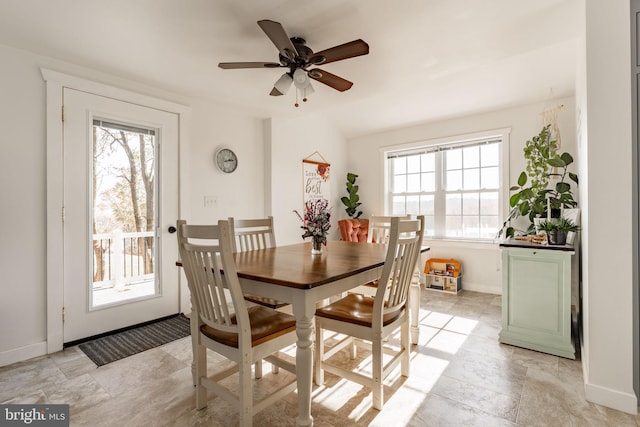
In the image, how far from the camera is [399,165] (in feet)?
16.9

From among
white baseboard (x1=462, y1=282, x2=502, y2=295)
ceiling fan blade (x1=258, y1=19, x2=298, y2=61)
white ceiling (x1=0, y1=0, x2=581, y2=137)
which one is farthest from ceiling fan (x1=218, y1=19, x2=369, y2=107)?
white baseboard (x1=462, y1=282, x2=502, y2=295)

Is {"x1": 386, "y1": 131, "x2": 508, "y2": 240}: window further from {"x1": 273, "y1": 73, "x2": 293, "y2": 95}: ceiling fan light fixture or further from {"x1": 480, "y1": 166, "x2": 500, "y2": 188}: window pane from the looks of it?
{"x1": 273, "y1": 73, "x2": 293, "y2": 95}: ceiling fan light fixture

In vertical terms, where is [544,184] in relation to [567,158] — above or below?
below

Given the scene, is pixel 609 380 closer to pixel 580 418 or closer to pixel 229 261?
pixel 580 418

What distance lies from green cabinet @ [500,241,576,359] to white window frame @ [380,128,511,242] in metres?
1.72

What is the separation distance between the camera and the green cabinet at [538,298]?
94.7 inches

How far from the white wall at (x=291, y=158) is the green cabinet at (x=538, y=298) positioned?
106 inches

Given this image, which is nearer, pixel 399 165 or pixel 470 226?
pixel 470 226

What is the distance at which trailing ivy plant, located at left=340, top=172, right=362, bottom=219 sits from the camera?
5332 mm

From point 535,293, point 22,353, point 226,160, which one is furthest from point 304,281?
point 226,160

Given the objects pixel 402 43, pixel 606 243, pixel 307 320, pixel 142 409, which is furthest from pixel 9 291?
pixel 606 243

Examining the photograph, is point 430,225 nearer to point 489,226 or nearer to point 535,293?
point 489,226

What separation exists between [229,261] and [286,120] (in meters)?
3.35

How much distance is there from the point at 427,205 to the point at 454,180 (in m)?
0.54
